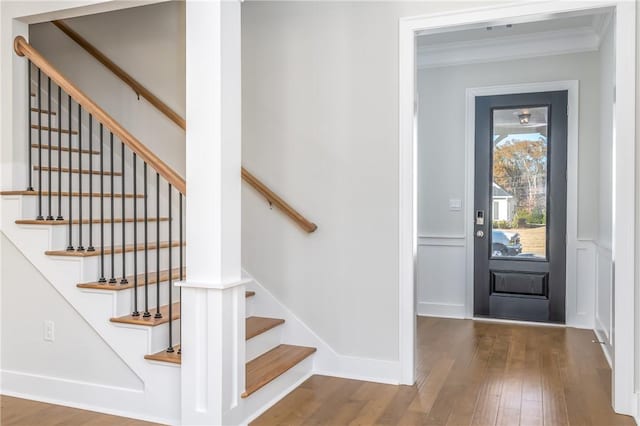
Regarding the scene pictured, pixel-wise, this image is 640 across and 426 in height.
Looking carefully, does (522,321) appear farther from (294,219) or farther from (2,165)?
(2,165)

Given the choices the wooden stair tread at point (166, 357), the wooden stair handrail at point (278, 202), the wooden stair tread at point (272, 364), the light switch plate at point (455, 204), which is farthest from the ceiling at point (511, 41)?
the wooden stair tread at point (166, 357)

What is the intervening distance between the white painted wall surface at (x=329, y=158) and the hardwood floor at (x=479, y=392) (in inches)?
14.7

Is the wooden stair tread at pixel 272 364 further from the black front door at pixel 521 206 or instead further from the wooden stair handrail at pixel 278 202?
the black front door at pixel 521 206

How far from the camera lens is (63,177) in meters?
3.83

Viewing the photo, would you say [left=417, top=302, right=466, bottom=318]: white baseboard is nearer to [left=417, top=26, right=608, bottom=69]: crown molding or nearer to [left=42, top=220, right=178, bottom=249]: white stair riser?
[left=417, top=26, right=608, bottom=69]: crown molding

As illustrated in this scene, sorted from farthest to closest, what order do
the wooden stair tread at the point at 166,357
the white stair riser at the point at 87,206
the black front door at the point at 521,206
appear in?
1. the black front door at the point at 521,206
2. the white stair riser at the point at 87,206
3. the wooden stair tread at the point at 166,357

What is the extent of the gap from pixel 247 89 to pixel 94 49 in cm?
139

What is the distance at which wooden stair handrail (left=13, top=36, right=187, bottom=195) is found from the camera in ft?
8.90

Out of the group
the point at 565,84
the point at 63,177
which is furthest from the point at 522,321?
the point at 63,177

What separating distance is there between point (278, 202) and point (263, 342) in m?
0.94

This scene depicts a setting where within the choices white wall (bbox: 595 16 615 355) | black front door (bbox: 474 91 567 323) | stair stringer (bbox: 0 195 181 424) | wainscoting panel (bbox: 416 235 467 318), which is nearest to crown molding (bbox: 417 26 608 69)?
white wall (bbox: 595 16 615 355)

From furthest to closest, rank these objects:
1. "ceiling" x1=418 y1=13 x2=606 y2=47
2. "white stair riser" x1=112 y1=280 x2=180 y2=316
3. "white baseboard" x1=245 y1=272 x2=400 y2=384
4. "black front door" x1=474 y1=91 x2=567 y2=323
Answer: "black front door" x1=474 y1=91 x2=567 y2=323 → "ceiling" x1=418 y1=13 x2=606 y2=47 → "white baseboard" x1=245 y1=272 x2=400 y2=384 → "white stair riser" x1=112 y1=280 x2=180 y2=316

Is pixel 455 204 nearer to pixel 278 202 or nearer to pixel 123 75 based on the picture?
pixel 278 202

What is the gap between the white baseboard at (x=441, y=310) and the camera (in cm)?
523
